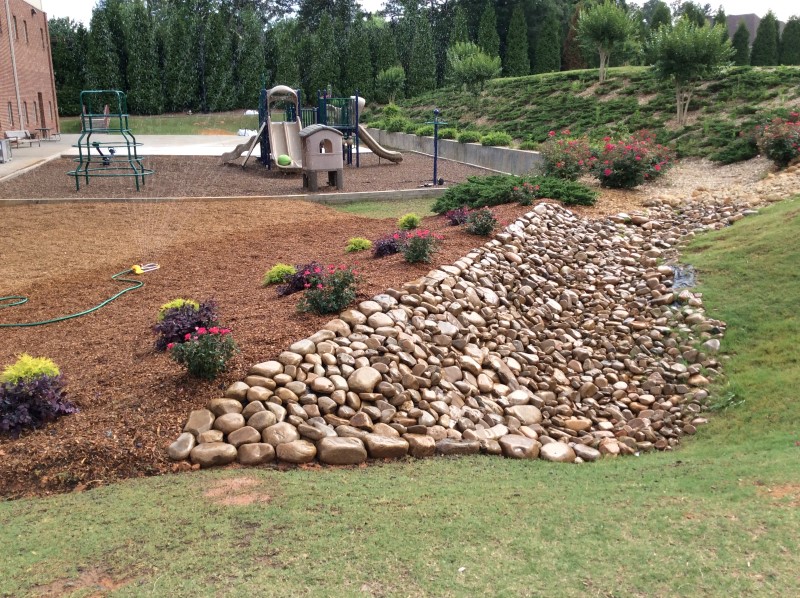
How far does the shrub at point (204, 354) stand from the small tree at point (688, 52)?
1604cm

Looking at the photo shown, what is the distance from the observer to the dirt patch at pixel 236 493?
387 cm

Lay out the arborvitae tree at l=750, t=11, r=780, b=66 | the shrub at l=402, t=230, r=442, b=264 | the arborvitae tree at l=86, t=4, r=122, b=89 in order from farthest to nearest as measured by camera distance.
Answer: the arborvitae tree at l=86, t=4, r=122, b=89
the arborvitae tree at l=750, t=11, r=780, b=66
the shrub at l=402, t=230, r=442, b=264

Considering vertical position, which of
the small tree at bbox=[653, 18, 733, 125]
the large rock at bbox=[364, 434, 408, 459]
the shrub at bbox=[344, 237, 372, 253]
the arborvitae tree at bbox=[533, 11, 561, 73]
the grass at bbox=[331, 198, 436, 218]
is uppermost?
the arborvitae tree at bbox=[533, 11, 561, 73]

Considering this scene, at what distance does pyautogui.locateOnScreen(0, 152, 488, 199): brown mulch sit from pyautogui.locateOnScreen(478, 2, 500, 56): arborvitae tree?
2081cm

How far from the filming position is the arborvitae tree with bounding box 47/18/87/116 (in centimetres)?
3725

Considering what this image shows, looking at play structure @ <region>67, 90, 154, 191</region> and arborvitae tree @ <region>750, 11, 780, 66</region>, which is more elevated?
arborvitae tree @ <region>750, 11, 780, 66</region>

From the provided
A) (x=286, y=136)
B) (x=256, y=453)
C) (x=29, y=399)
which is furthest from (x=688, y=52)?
(x=29, y=399)

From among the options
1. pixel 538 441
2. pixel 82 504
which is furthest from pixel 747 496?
pixel 82 504

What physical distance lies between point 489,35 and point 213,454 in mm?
39538

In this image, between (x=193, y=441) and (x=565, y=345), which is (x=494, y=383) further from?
(x=193, y=441)

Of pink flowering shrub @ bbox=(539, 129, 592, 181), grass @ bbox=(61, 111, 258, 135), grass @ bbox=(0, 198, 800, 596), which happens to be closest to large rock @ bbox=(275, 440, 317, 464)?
grass @ bbox=(0, 198, 800, 596)

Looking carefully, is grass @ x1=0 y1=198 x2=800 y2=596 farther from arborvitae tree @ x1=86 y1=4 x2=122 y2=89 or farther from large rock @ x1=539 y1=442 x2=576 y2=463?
arborvitae tree @ x1=86 y1=4 x2=122 y2=89

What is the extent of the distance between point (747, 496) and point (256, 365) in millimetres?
3256

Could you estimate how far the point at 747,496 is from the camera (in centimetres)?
385
